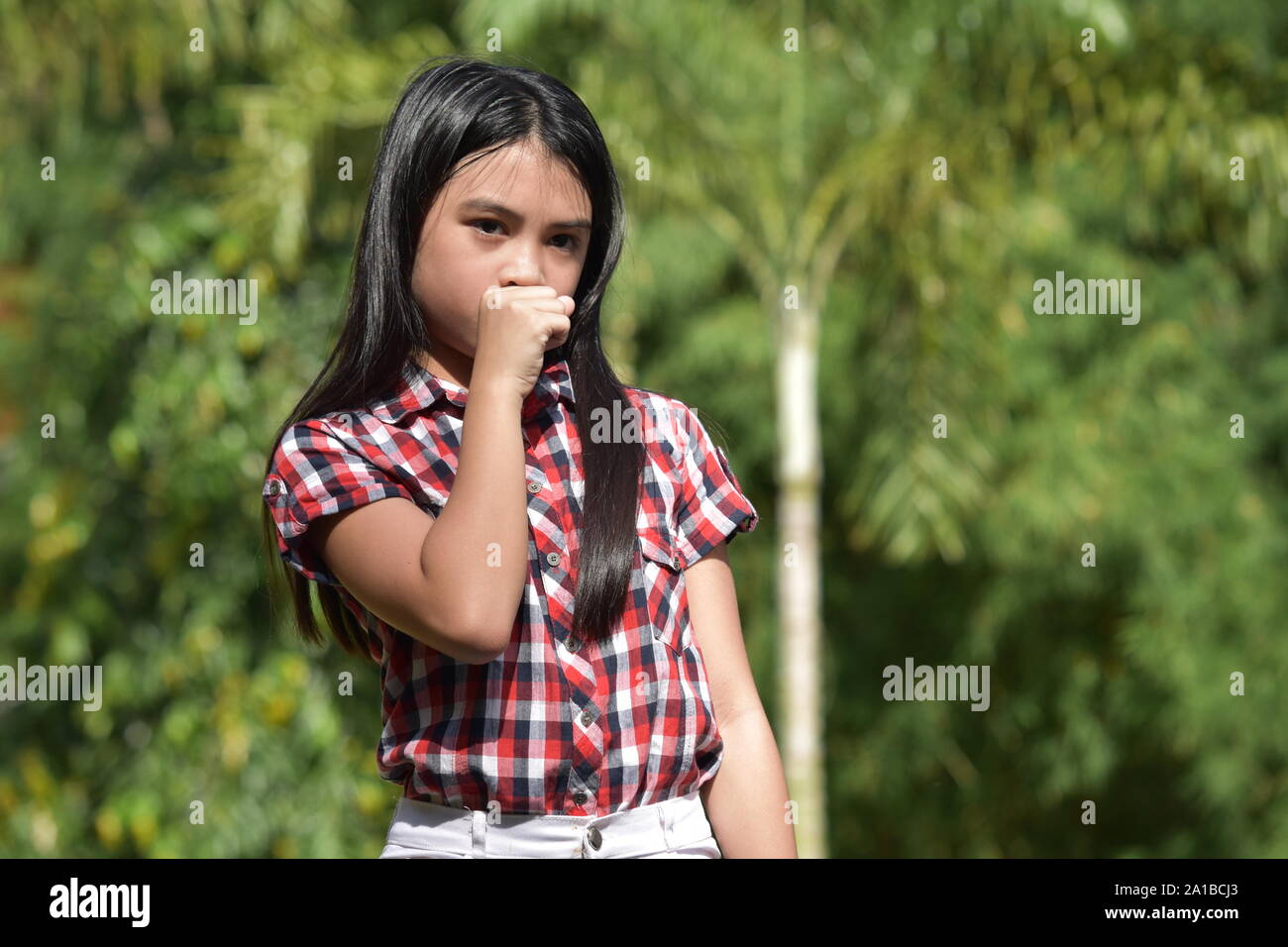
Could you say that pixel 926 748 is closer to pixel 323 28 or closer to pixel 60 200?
pixel 323 28

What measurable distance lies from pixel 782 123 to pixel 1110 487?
1.56 metres

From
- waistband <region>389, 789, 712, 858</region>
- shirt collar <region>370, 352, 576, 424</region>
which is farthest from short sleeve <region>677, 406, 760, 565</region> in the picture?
waistband <region>389, 789, 712, 858</region>

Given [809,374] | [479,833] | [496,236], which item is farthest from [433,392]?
[809,374]

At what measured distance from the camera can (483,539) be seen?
3.24 feet

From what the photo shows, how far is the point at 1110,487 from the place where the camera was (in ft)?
14.7

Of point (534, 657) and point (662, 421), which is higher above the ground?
point (662, 421)

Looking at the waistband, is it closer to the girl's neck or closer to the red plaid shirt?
the red plaid shirt

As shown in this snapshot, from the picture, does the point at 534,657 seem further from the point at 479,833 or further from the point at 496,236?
the point at 496,236

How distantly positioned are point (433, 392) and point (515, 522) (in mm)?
205

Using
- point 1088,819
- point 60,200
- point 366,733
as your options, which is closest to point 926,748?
point 1088,819

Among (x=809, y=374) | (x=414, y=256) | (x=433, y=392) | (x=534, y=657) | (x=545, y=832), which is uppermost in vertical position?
(x=809, y=374)

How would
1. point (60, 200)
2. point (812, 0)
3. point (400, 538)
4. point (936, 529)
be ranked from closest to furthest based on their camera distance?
1. point (400, 538)
2. point (936, 529)
3. point (812, 0)
4. point (60, 200)

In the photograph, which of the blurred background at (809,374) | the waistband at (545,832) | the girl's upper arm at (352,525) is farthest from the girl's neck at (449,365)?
the blurred background at (809,374)

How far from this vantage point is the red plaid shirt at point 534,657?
1.06 metres
